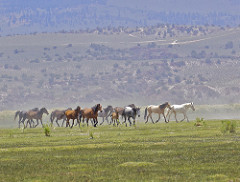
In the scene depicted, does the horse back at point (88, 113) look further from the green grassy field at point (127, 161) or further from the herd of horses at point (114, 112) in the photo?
the green grassy field at point (127, 161)

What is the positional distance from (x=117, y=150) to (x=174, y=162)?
275 inches

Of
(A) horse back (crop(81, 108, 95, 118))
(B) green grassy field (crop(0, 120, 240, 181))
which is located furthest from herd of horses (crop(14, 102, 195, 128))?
(B) green grassy field (crop(0, 120, 240, 181))

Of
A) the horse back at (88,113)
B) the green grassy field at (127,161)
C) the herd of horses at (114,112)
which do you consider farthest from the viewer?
the horse back at (88,113)

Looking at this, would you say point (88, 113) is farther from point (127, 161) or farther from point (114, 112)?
point (127, 161)

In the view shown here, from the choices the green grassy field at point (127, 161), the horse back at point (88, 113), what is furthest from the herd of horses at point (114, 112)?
the green grassy field at point (127, 161)

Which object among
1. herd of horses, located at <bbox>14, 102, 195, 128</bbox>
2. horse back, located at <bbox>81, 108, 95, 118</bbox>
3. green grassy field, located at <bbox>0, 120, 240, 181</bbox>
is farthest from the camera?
horse back, located at <bbox>81, 108, 95, 118</bbox>

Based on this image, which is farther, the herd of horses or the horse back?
the horse back

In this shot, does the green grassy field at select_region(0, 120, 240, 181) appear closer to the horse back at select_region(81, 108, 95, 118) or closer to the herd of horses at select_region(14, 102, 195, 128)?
the herd of horses at select_region(14, 102, 195, 128)

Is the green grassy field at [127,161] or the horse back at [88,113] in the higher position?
the horse back at [88,113]

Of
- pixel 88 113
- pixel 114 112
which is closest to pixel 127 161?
pixel 88 113

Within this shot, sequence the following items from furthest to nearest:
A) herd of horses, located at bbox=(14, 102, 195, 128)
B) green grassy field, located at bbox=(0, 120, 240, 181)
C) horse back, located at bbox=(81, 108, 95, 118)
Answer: horse back, located at bbox=(81, 108, 95, 118) < herd of horses, located at bbox=(14, 102, 195, 128) < green grassy field, located at bbox=(0, 120, 240, 181)

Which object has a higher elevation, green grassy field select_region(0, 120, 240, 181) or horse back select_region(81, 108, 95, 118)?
horse back select_region(81, 108, 95, 118)

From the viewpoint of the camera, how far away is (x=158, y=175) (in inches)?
961

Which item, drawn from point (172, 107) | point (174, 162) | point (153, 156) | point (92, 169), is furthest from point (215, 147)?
point (172, 107)
